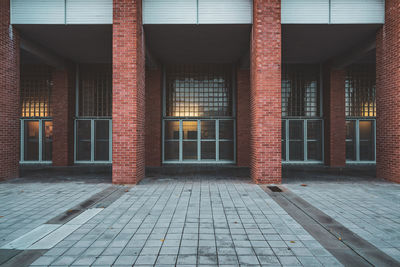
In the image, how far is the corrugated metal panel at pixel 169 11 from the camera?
771 centimetres

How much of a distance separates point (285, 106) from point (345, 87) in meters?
3.32

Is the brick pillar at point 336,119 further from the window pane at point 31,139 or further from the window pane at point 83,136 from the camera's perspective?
the window pane at point 31,139

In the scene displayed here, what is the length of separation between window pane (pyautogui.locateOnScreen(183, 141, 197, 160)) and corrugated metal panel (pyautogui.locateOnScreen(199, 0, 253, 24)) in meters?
6.44

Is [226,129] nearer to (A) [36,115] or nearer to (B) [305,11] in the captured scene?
(B) [305,11]

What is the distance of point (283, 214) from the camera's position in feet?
14.5

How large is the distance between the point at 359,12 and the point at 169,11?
6892mm

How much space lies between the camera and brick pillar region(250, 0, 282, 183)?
23.9 feet

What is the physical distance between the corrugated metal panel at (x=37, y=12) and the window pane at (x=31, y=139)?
19.7 feet

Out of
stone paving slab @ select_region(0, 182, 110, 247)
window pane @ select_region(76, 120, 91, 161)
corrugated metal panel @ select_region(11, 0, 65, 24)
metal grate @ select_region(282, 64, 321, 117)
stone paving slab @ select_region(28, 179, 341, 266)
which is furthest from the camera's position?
metal grate @ select_region(282, 64, 321, 117)

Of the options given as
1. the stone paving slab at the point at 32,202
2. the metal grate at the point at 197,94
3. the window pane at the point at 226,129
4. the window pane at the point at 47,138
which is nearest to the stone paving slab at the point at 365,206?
the window pane at the point at 226,129

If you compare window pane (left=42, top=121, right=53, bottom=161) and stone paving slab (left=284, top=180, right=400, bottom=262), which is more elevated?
window pane (left=42, top=121, right=53, bottom=161)

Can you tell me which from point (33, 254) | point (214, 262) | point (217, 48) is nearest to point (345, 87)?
point (217, 48)

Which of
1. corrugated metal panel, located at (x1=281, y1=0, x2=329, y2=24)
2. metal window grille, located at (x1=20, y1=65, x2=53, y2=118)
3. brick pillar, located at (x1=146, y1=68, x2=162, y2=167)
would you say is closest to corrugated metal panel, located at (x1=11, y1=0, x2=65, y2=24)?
metal window grille, located at (x1=20, y1=65, x2=53, y2=118)

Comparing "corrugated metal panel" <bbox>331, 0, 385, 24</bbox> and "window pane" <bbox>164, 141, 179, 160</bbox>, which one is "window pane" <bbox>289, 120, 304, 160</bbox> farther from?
"window pane" <bbox>164, 141, 179, 160</bbox>
